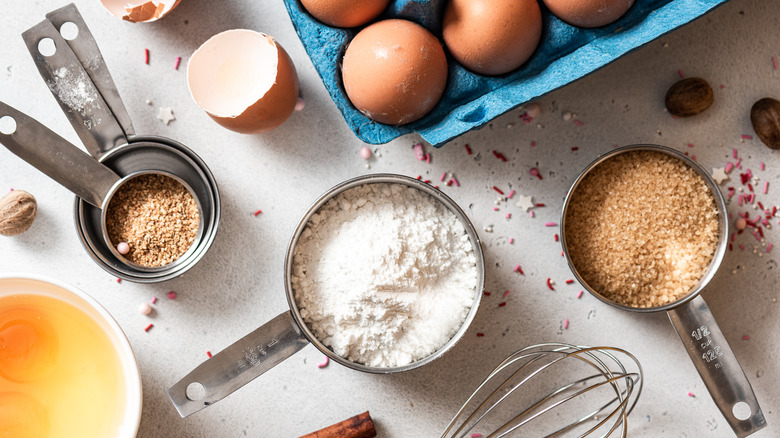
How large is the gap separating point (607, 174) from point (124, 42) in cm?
90

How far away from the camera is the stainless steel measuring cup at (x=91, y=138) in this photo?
98cm

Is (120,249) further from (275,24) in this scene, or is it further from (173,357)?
(275,24)

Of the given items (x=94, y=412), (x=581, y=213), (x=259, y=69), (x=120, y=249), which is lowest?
(x=581, y=213)

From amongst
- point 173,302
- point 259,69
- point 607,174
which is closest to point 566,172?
point 607,174

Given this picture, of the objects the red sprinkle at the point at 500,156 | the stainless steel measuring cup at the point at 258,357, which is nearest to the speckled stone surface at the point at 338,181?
the red sprinkle at the point at 500,156

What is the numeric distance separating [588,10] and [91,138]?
0.82 meters

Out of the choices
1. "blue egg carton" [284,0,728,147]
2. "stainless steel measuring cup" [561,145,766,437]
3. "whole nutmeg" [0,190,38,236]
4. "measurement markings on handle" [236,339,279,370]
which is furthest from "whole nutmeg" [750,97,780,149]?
"whole nutmeg" [0,190,38,236]

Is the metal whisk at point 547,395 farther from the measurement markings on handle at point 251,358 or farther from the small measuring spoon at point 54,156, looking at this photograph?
the small measuring spoon at point 54,156

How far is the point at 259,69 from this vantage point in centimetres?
103

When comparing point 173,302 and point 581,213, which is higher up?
point 173,302

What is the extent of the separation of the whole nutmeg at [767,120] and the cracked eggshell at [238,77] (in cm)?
83

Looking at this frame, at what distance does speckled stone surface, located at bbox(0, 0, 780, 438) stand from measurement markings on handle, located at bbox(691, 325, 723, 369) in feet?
0.29

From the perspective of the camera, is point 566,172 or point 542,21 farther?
point 566,172

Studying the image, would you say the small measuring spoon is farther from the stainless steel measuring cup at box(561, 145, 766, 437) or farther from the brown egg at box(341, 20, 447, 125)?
the stainless steel measuring cup at box(561, 145, 766, 437)
